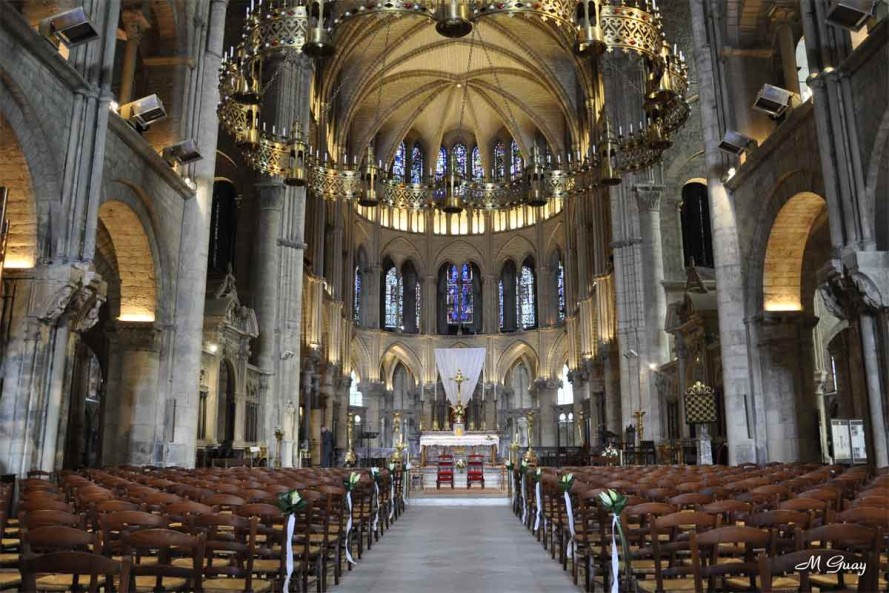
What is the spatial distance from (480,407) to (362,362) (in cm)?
731

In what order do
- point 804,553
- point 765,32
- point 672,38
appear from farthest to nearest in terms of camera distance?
point 672,38 → point 765,32 → point 804,553

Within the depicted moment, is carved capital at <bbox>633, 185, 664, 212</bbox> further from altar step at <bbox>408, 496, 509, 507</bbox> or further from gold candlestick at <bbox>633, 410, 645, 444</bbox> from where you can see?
altar step at <bbox>408, 496, 509, 507</bbox>

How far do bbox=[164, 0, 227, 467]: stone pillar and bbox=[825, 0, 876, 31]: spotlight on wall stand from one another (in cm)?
1332

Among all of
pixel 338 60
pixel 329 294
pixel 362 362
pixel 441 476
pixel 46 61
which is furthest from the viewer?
pixel 362 362

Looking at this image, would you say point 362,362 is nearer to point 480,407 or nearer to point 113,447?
point 480,407

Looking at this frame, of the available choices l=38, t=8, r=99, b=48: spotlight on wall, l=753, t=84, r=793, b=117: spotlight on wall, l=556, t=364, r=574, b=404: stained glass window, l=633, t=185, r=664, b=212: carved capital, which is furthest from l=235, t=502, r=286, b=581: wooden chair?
l=556, t=364, r=574, b=404: stained glass window

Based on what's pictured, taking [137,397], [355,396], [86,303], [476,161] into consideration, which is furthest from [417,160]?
[86,303]

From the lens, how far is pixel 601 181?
1609 centimetres

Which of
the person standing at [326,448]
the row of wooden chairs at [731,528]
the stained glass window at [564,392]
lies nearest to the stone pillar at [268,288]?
the person standing at [326,448]

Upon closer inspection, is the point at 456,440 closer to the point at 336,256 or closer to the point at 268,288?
the point at 268,288

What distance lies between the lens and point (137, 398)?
53.3 feet

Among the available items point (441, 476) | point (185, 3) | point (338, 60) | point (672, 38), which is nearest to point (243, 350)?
point (441, 476)

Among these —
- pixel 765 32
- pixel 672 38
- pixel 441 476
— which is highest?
pixel 672 38

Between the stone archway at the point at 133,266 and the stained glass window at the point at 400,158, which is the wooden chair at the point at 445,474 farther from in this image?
the stained glass window at the point at 400,158
